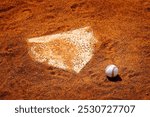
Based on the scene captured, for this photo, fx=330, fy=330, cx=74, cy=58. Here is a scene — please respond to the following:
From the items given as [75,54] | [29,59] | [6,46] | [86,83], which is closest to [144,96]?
[86,83]

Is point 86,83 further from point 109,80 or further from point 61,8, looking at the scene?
point 61,8

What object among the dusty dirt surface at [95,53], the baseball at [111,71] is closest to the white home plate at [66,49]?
the dusty dirt surface at [95,53]

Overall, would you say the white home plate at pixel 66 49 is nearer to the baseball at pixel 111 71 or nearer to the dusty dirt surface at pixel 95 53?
the dusty dirt surface at pixel 95 53

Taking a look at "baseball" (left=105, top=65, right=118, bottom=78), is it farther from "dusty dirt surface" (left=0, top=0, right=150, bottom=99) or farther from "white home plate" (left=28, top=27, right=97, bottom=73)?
"white home plate" (left=28, top=27, right=97, bottom=73)

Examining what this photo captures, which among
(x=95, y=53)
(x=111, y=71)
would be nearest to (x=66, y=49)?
(x=95, y=53)

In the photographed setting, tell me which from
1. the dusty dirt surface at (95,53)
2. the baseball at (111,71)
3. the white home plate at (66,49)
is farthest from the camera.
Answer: the white home plate at (66,49)

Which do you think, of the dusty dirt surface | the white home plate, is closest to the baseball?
the dusty dirt surface
